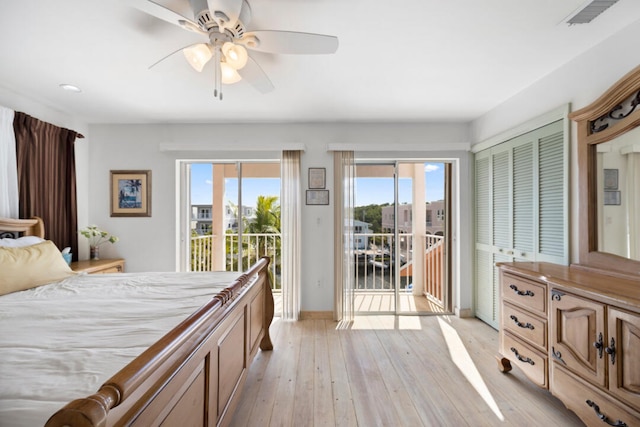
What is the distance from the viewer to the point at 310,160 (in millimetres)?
3574

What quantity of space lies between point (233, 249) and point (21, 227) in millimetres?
2069

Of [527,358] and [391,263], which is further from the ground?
[391,263]

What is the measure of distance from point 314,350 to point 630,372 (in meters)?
2.12

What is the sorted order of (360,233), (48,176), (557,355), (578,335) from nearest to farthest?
(578,335), (557,355), (48,176), (360,233)

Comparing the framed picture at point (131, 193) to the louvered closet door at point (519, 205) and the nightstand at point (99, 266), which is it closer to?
the nightstand at point (99, 266)

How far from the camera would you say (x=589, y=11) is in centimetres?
163

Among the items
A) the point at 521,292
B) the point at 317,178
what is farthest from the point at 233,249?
the point at 521,292

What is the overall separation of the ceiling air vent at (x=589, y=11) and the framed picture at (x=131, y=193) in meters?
4.23

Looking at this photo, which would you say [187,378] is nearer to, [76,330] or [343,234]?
[76,330]

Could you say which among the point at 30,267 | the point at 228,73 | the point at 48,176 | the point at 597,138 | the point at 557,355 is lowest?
the point at 557,355

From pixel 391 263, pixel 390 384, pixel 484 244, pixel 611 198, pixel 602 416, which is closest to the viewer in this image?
pixel 602 416

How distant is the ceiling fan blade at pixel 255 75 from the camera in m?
1.85

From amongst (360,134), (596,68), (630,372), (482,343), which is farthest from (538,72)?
(482,343)

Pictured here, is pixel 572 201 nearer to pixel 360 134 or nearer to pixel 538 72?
pixel 538 72
